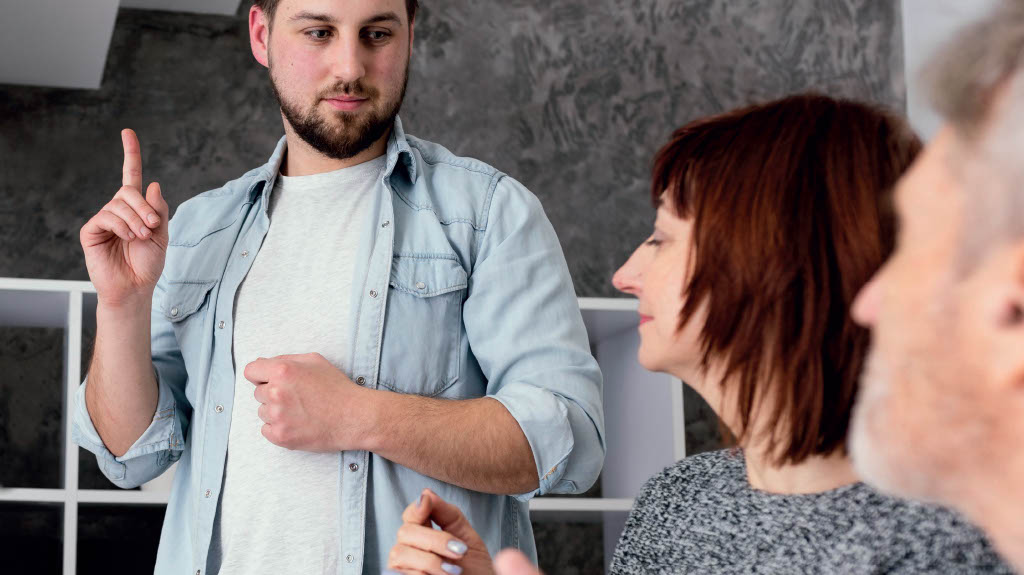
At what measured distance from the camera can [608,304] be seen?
2.55 meters

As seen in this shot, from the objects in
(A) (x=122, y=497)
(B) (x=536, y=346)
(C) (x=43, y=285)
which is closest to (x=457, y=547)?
(B) (x=536, y=346)

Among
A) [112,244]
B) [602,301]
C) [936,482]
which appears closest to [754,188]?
[936,482]

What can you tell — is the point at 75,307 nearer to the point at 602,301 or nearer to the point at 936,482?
the point at 602,301

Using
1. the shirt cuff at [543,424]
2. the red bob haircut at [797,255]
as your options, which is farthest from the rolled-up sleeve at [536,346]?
the red bob haircut at [797,255]

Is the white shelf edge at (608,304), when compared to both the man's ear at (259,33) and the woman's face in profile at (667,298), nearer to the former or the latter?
the man's ear at (259,33)

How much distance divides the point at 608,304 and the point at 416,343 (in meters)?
1.02

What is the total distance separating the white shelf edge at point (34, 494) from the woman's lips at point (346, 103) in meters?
1.11

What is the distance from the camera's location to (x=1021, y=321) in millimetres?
567

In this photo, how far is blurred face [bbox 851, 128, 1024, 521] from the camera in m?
0.58

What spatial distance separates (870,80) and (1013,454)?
3.13 m

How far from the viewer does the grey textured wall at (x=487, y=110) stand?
2857 millimetres

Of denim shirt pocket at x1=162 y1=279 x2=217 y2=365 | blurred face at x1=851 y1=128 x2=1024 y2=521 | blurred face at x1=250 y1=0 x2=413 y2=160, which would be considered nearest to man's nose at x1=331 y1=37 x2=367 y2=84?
blurred face at x1=250 y1=0 x2=413 y2=160

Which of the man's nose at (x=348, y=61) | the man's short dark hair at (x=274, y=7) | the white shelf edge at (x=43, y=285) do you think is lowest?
the white shelf edge at (x=43, y=285)

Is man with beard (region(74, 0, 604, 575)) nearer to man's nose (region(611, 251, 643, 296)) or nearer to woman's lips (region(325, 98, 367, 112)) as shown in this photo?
woman's lips (region(325, 98, 367, 112))
